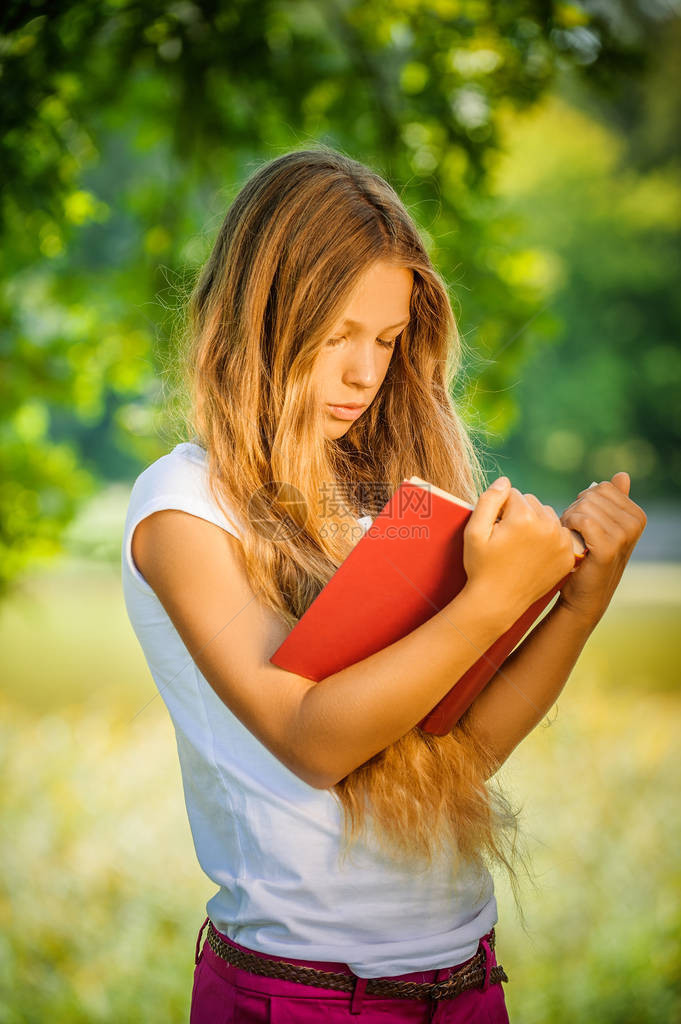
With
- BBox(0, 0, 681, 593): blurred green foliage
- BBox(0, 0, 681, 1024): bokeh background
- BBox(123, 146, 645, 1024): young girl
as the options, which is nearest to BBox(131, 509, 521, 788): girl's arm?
BBox(123, 146, 645, 1024): young girl

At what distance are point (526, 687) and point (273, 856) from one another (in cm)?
36

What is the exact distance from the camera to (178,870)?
3.37 metres

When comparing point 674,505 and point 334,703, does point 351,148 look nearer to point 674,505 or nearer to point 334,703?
point 334,703

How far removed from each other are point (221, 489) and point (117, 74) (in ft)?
7.33

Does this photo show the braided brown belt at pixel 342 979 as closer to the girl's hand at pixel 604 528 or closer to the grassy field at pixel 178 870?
the grassy field at pixel 178 870

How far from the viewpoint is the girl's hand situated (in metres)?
1.00

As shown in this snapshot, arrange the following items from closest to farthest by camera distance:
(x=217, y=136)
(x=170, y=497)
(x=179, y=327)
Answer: (x=170, y=497), (x=179, y=327), (x=217, y=136)

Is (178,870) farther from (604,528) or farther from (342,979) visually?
(604,528)

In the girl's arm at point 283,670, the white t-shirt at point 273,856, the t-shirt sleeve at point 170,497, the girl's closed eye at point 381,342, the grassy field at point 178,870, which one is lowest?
the grassy field at point 178,870

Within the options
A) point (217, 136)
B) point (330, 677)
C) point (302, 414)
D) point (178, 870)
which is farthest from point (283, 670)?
point (178, 870)

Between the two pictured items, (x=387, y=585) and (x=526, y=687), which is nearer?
(x=387, y=585)

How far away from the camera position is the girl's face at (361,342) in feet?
3.56

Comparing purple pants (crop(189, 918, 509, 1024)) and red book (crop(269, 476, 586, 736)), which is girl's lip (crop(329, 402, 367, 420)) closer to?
red book (crop(269, 476, 586, 736))

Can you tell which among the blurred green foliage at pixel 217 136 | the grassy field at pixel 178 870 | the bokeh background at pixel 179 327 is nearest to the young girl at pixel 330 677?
the grassy field at pixel 178 870
